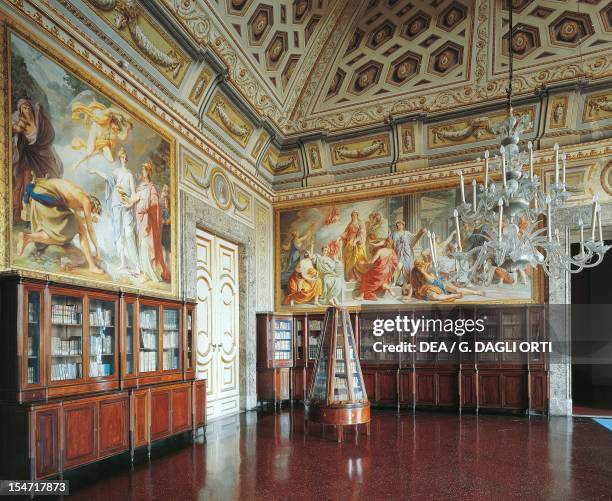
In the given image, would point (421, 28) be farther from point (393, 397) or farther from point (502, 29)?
point (393, 397)

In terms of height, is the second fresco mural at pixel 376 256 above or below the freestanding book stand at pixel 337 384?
above

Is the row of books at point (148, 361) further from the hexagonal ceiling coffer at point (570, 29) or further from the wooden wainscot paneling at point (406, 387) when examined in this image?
the hexagonal ceiling coffer at point (570, 29)

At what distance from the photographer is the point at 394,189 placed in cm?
1145

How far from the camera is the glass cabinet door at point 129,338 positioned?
6.50 meters

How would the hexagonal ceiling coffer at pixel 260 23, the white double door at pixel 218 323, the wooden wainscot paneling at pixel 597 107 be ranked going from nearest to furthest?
1. the hexagonal ceiling coffer at pixel 260 23
2. the white double door at pixel 218 323
3. the wooden wainscot paneling at pixel 597 107

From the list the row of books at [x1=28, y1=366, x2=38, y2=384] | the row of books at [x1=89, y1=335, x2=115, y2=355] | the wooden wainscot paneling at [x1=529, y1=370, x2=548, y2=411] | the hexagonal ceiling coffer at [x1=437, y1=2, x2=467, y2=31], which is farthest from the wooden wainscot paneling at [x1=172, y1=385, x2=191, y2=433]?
the hexagonal ceiling coffer at [x1=437, y1=2, x2=467, y2=31]

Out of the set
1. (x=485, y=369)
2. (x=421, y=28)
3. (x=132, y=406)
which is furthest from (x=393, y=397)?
(x=421, y=28)

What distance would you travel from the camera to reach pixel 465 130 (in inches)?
428

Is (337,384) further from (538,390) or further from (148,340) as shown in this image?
(538,390)

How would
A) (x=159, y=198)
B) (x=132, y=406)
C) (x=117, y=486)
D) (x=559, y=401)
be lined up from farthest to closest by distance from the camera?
(x=559, y=401) < (x=159, y=198) < (x=132, y=406) < (x=117, y=486)

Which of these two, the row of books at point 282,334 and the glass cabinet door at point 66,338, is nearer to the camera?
the glass cabinet door at point 66,338

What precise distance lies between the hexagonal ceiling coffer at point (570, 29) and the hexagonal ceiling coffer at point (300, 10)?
4.87m

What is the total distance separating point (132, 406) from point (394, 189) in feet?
24.8

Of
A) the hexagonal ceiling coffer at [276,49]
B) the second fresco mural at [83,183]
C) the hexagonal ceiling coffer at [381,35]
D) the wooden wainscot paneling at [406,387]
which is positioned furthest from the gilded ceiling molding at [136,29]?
the wooden wainscot paneling at [406,387]
